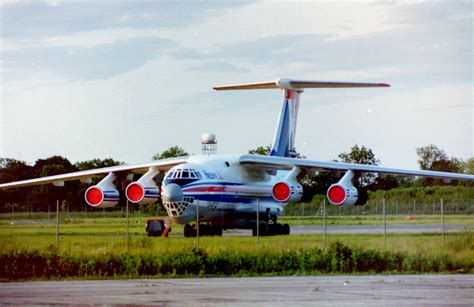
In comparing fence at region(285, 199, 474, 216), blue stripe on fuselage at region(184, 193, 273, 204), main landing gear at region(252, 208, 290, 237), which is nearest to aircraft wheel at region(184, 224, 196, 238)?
blue stripe on fuselage at region(184, 193, 273, 204)

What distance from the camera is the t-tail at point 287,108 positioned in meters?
45.3

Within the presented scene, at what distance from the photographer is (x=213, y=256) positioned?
22.1 m

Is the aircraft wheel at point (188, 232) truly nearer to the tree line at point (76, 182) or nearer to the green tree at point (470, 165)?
the tree line at point (76, 182)

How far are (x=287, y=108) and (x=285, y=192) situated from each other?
944cm

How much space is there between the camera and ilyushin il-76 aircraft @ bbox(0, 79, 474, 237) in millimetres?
37031

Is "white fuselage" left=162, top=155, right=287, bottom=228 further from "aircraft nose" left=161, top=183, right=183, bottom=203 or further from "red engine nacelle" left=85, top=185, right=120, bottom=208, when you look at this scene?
"red engine nacelle" left=85, top=185, right=120, bottom=208

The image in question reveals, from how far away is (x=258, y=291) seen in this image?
53.2ft

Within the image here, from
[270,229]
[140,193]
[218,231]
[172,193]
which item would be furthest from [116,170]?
[270,229]

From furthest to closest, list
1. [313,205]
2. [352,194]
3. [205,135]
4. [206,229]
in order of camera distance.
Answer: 1. [313,205]
2. [205,135]
3. [206,229]
4. [352,194]

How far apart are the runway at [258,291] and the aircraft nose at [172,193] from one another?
53.8 feet

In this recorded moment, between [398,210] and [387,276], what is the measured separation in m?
36.3

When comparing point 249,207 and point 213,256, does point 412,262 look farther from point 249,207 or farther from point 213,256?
point 249,207

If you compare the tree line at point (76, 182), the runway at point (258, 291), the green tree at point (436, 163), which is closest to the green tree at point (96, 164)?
the tree line at point (76, 182)

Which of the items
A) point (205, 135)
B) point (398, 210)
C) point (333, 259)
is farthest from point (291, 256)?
point (398, 210)
